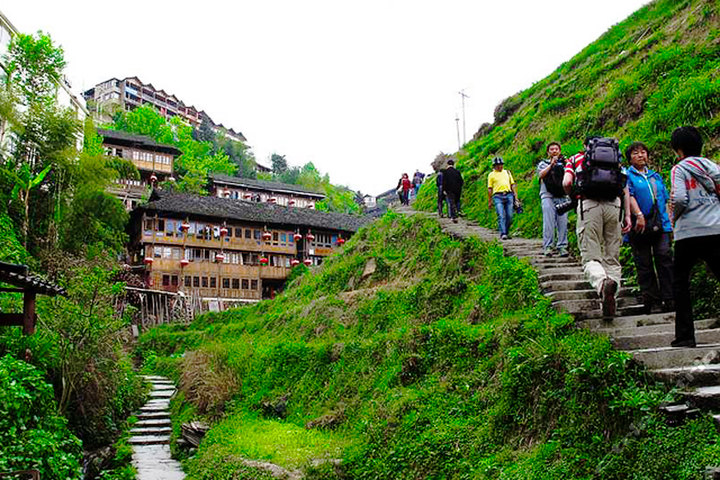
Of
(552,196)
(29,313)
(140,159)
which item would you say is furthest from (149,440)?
(140,159)

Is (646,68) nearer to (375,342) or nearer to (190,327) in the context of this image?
(375,342)

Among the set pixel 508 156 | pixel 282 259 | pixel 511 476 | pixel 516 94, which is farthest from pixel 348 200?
pixel 511 476

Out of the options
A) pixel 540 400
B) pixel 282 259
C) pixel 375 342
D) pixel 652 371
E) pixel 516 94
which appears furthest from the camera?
pixel 282 259

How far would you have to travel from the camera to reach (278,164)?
8600 centimetres

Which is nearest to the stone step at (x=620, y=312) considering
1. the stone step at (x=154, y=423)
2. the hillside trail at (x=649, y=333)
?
the hillside trail at (x=649, y=333)

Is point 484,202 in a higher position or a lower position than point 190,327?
higher

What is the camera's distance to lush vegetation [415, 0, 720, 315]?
→ 389 inches

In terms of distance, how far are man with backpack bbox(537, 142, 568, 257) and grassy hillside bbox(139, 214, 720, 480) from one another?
93 centimetres

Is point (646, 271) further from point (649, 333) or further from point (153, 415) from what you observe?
point (153, 415)

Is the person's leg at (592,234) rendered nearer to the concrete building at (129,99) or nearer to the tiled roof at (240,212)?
the tiled roof at (240,212)

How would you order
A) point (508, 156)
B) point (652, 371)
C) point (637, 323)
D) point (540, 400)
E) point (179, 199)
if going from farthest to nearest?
1. point (179, 199)
2. point (508, 156)
3. point (637, 323)
4. point (540, 400)
5. point (652, 371)

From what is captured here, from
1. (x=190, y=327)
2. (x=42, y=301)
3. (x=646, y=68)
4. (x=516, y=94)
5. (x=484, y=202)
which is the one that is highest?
(x=516, y=94)

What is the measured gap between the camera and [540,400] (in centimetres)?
536

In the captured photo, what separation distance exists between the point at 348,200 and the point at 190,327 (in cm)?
4666
